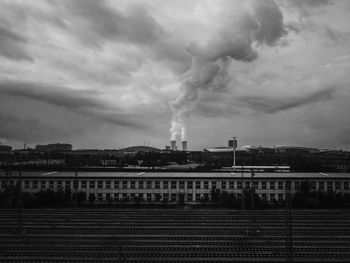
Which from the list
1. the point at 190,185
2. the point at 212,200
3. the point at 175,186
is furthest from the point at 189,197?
the point at 212,200

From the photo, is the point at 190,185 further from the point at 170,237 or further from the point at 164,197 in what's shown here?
the point at 170,237

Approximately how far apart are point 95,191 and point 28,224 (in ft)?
37.6

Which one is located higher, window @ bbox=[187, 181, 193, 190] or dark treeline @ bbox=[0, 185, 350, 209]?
window @ bbox=[187, 181, 193, 190]

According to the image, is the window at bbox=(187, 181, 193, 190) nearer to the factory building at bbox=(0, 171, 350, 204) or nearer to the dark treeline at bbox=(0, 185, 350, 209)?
the factory building at bbox=(0, 171, 350, 204)

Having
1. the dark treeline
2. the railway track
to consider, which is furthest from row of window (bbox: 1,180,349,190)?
the railway track

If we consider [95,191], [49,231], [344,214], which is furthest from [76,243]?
[344,214]

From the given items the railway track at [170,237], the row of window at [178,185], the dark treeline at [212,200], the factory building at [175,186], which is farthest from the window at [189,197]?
the railway track at [170,237]

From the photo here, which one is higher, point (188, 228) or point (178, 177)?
point (178, 177)

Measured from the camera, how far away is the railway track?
15.1 meters

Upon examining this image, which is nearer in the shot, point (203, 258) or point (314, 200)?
point (203, 258)

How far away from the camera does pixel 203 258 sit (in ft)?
48.3

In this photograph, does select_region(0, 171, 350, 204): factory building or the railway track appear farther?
select_region(0, 171, 350, 204): factory building

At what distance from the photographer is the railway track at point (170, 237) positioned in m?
15.1

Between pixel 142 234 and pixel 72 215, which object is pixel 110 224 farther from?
pixel 72 215
